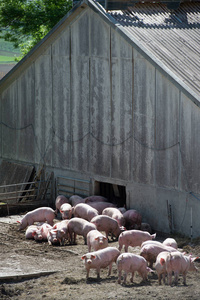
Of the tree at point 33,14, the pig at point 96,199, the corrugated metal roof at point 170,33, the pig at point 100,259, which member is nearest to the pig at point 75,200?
the pig at point 96,199

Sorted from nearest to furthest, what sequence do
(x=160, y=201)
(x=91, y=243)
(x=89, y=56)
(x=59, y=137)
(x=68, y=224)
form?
1. (x=91, y=243)
2. (x=68, y=224)
3. (x=160, y=201)
4. (x=89, y=56)
5. (x=59, y=137)

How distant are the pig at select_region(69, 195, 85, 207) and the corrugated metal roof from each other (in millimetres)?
4963

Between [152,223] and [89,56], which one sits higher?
[89,56]

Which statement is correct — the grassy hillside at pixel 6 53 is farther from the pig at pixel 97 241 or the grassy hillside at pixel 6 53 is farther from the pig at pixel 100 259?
the pig at pixel 100 259

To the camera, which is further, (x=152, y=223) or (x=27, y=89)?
(x=27, y=89)

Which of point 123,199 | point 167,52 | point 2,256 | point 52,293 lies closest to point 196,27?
point 167,52

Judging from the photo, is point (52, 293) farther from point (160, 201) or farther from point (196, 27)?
point (196, 27)

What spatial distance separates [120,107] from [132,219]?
333cm

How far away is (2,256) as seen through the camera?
15891 mm

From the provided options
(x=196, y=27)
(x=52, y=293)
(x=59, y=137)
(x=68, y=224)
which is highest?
(x=196, y=27)

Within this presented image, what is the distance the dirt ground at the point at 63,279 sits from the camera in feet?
42.5

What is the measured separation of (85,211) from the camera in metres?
18.5

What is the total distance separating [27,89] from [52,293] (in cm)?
1123

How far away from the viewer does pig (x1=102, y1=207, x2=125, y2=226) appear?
59.4 ft
